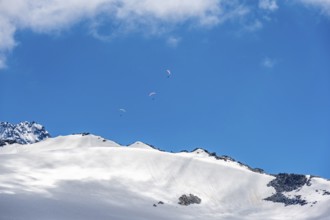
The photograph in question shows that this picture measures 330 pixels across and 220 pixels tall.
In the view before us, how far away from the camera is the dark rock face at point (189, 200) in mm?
142900

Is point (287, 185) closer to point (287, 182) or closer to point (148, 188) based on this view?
point (287, 182)

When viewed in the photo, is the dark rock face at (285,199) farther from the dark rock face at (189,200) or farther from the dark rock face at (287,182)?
the dark rock face at (189,200)

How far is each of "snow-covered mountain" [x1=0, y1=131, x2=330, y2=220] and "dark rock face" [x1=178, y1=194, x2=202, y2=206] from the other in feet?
0.94

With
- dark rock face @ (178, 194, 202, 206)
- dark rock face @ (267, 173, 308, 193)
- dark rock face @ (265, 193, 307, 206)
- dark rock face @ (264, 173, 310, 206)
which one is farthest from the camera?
dark rock face @ (267, 173, 308, 193)

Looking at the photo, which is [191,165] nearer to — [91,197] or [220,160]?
[220,160]

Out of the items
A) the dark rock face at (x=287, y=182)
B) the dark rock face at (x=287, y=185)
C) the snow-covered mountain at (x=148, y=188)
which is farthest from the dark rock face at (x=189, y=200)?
the dark rock face at (x=287, y=182)

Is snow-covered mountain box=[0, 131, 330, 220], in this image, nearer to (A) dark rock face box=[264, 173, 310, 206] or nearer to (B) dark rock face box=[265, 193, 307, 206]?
(A) dark rock face box=[264, 173, 310, 206]

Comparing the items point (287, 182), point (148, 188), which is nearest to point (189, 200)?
point (148, 188)

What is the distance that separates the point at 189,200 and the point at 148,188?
1170 centimetres

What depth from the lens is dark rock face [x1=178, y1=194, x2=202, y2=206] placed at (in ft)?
469

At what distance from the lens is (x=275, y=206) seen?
504ft

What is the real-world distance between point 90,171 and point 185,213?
3438 cm

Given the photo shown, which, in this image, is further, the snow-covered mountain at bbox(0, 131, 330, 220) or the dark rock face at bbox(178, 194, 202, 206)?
the dark rock face at bbox(178, 194, 202, 206)

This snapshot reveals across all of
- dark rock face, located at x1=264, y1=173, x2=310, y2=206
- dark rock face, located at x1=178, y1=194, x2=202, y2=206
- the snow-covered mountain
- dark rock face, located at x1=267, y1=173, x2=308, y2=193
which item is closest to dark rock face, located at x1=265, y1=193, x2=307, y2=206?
dark rock face, located at x1=264, y1=173, x2=310, y2=206
